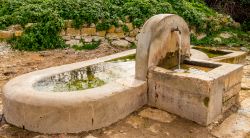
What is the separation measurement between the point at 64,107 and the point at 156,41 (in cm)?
164

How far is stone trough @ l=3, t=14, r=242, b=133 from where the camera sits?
3836 mm

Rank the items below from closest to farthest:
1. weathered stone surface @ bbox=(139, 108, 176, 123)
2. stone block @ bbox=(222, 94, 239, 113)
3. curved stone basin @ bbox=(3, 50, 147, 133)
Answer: curved stone basin @ bbox=(3, 50, 147, 133) → weathered stone surface @ bbox=(139, 108, 176, 123) → stone block @ bbox=(222, 94, 239, 113)

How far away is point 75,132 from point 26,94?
0.76m


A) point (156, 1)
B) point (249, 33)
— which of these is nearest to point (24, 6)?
point (156, 1)

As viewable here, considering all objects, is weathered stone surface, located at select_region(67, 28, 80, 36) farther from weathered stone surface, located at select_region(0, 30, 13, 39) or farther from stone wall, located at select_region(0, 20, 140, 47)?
weathered stone surface, located at select_region(0, 30, 13, 39)

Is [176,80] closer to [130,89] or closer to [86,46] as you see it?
[130,89]

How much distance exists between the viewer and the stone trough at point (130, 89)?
151 inches

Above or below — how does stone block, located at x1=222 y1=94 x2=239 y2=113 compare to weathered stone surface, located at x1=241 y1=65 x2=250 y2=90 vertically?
above

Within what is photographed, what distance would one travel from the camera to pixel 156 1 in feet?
33.4

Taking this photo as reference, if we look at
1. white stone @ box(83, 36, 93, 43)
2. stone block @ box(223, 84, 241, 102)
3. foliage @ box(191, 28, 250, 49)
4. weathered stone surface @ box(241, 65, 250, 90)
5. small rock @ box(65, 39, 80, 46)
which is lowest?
weathered stone surface @ box(241, 65, 250, 90)

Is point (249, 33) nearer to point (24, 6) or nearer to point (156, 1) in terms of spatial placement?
point (156, 1)

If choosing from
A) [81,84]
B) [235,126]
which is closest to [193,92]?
[235,126]

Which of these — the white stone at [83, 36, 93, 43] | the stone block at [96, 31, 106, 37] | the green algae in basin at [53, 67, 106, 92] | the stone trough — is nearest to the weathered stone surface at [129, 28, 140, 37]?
the stone block at [96, 31, 106, 37]

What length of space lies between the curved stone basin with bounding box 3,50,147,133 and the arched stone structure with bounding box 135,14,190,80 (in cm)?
43
